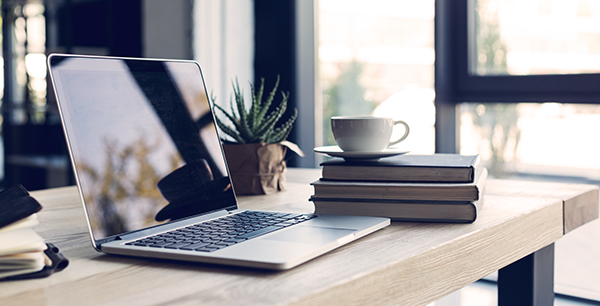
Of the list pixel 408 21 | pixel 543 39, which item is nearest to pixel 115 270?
pixel 543 39

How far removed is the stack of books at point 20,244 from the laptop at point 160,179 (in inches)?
3.0

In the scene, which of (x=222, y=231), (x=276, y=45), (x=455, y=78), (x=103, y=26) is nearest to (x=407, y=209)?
(x=222, y=231)

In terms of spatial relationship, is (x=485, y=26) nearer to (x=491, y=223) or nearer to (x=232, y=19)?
(x=232, y=19)

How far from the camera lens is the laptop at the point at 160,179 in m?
0.56

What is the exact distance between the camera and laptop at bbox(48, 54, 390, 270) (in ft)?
1.83

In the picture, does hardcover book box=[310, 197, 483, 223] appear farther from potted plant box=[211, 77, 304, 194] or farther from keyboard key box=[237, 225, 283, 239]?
potted plant box=[211, 77, 304, 194]

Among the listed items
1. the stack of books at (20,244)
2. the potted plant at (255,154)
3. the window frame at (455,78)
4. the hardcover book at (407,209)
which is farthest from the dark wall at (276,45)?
the stack of books at (20,244)

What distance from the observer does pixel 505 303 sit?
0.96 metres

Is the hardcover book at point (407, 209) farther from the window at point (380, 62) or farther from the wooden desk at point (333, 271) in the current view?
the window at point (380, 62)

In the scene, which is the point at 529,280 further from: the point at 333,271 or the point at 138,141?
the point at 138,141

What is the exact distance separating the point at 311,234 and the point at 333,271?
4.5 inches

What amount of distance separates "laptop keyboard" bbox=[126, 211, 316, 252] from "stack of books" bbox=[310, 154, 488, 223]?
0.08 m

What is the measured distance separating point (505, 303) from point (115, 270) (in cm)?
72

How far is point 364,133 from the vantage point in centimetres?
83
